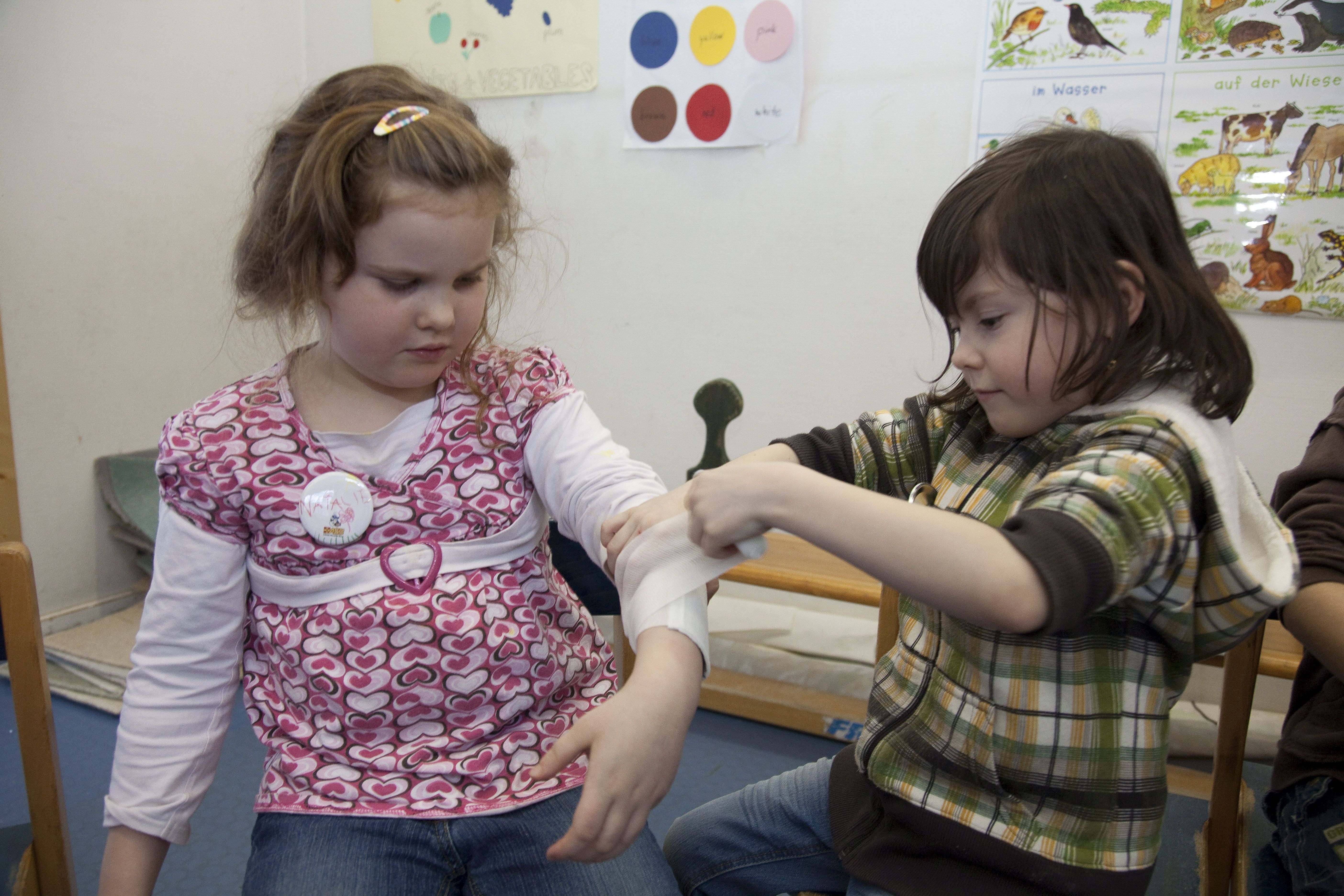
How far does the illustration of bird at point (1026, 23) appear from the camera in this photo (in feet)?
5.13

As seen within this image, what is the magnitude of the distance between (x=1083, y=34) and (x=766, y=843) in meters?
1.40

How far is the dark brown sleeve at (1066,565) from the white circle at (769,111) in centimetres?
144

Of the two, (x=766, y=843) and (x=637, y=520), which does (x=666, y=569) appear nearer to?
(x=637, y=520)

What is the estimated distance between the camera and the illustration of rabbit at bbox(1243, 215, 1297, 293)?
1.48 m

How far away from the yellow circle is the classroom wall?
0.15m

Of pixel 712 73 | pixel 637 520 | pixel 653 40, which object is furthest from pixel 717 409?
pixel 637 520

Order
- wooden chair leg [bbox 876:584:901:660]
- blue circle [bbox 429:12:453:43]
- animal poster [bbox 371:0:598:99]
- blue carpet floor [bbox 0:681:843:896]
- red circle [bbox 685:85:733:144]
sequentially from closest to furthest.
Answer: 1. wooden chair leg [bbox 876:584:901:660]
2. blue carpet floor [bbox 0:681:843:896]
3. red circle [bbox 685:85:733:144]
4. animal poster [bbox 371:0:598:99]
5. blue circle [bbox 429:12:453:43]

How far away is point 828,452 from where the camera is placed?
0.82 m

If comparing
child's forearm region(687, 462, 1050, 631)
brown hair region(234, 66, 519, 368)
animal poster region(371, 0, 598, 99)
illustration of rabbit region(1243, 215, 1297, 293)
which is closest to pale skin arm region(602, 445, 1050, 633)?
child's forearm region(687, 462, 1050, 631)

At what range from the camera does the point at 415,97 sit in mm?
780

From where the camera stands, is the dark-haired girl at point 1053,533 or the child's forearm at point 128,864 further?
the child's forearm at point 128,864

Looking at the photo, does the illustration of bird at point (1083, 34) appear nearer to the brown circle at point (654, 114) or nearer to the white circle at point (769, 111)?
the white circle at point (769, 111)

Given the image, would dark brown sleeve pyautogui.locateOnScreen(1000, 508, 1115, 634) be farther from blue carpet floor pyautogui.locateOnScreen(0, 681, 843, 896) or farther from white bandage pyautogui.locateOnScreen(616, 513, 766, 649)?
blue carpet floor pyautogui.locateOnScreen(0, 681, 843, 896)

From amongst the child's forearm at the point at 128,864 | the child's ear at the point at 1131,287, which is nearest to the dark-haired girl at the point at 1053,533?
the child's ear at the point at 1131,287
